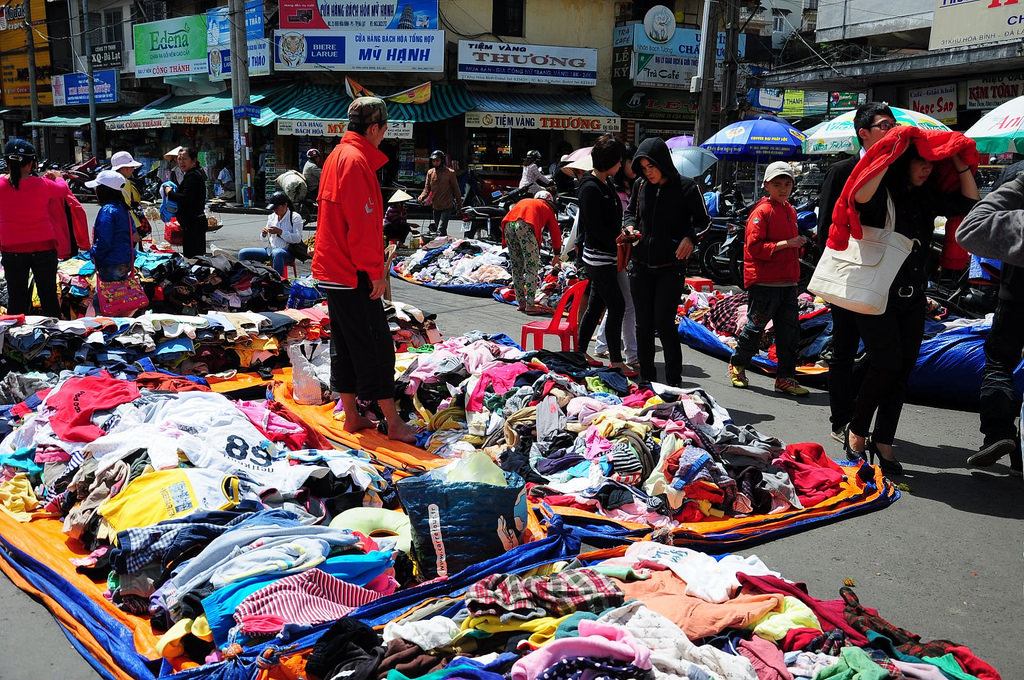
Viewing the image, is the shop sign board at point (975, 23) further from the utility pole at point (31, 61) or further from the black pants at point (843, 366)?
the utility pole at point (31, 61)

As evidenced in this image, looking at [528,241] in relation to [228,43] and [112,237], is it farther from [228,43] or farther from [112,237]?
[228,43]

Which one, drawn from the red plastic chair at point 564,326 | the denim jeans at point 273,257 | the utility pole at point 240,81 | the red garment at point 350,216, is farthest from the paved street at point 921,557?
the utility pole at point 240,81

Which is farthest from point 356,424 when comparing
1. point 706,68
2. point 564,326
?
point 706,68

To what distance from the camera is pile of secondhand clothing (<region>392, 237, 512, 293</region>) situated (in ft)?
40.4

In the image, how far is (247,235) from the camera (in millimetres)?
18312

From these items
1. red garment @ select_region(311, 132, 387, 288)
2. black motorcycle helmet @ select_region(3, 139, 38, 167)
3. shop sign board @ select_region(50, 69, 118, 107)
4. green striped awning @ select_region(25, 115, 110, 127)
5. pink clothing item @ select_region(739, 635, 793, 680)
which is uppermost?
shop sign board @ select_region(50, 69, 118, 107)

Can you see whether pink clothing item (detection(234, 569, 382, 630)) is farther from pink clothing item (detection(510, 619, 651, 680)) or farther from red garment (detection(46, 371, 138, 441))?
red garment (detection(46, 371, 138, 441))

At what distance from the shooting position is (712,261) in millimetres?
13430

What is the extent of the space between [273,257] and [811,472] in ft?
24.1

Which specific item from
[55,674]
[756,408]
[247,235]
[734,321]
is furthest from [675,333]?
[247,235]

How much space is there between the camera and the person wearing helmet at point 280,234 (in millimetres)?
10422

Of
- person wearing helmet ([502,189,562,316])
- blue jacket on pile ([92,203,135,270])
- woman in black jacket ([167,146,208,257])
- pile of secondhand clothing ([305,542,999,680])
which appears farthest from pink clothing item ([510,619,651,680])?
person wearing helmet ([502,189,562,316])

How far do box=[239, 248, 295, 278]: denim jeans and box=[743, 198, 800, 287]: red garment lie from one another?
18.7ft

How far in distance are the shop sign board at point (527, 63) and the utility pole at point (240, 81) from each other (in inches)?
253
